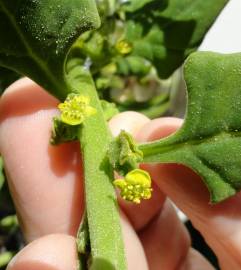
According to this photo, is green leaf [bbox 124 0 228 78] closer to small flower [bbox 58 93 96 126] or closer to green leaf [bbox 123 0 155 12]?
green leaf [bbox 123 0 155 12]

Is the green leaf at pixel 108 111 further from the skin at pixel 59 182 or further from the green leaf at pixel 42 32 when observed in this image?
the green leaf at pixel 42 32

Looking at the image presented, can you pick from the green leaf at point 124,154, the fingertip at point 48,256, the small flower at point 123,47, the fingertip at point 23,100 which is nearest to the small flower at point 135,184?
the green leaf at point 124,154

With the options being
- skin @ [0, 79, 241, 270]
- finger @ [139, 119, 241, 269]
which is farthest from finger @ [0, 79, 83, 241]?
finger @ [139, 119, 241, 269]

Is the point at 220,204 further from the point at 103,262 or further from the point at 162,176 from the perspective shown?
the point at 103,262

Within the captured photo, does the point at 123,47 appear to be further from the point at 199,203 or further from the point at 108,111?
the point at 199,203

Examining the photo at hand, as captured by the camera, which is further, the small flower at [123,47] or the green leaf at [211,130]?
the small flower at [123,47]
